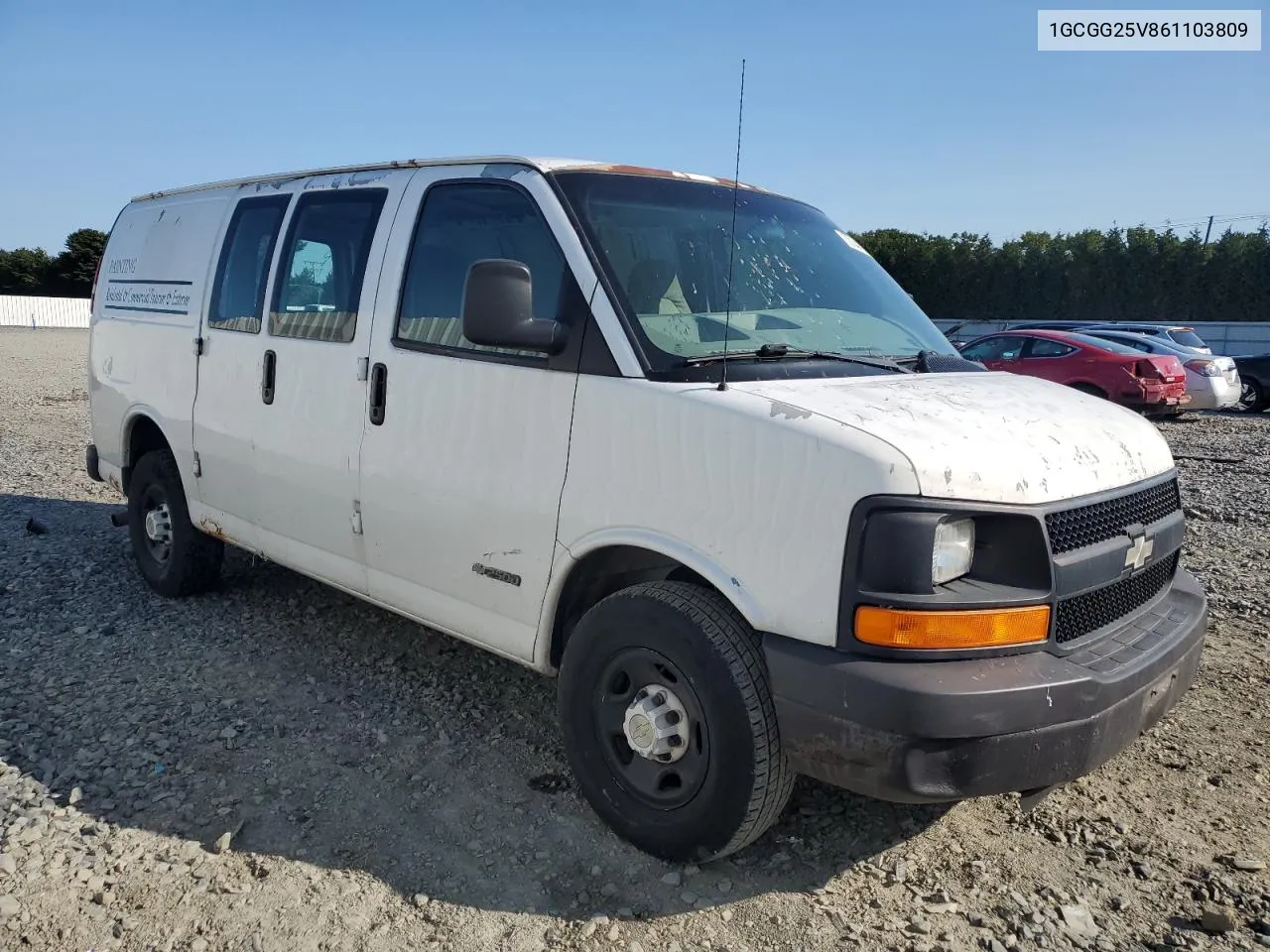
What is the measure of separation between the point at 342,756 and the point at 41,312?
49518mm

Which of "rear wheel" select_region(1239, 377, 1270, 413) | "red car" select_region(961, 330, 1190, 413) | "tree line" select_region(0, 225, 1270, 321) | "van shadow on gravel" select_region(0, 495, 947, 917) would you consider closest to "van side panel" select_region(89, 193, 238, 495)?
"van shadow on gravel" select_region(0, 495, 947, 917)

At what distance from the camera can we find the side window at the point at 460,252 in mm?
3482

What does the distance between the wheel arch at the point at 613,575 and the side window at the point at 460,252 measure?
718 mm

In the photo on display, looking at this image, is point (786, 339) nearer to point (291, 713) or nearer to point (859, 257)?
point (859, 257)

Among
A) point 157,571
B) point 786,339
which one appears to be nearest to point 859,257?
point 786,339

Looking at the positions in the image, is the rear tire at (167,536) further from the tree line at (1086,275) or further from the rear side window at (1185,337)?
the tree line at (1086,275)

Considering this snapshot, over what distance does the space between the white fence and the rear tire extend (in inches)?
1726

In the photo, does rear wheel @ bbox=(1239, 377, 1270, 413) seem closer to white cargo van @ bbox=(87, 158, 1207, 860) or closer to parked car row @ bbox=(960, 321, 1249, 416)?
Result: parked car row @ bbox=(960, 321, 1249, 416)

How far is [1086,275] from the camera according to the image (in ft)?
124

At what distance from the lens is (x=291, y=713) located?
416 cm

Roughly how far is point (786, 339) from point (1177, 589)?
1.66m

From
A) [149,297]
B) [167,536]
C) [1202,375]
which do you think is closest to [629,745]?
[167,536]

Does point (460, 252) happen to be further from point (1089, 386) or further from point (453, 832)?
point (1089, 386)

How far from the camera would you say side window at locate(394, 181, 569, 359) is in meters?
3.48
